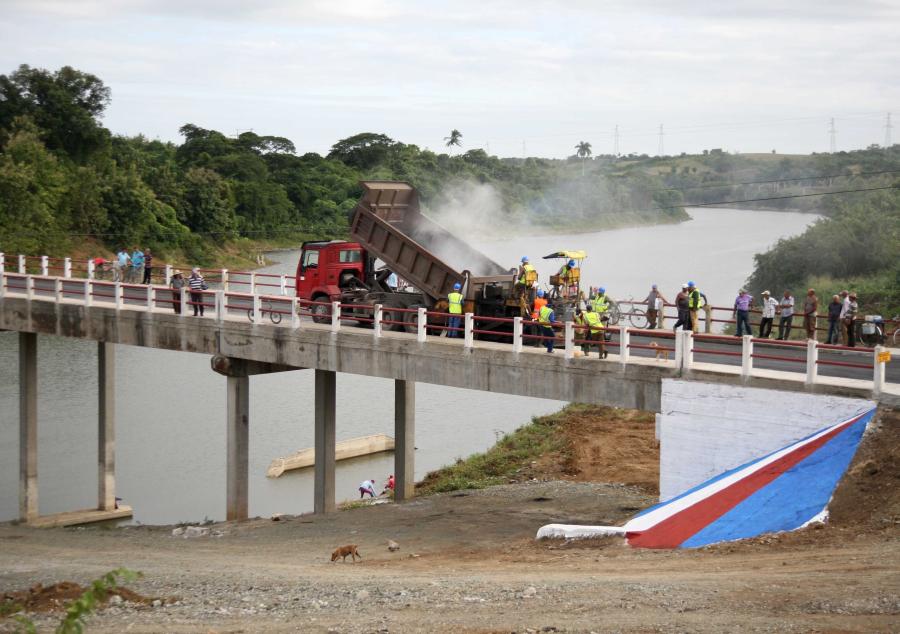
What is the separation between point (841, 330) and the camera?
83.7 ft

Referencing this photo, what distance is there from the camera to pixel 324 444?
89.9 feet

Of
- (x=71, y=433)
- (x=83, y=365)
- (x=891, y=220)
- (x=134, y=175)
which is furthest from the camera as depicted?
(x=134, y=175)

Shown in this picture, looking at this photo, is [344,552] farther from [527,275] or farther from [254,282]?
[254,282]

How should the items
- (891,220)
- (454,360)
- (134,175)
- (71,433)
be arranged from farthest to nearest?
(134,175) < (891,220) < (71,433) < (454,360)

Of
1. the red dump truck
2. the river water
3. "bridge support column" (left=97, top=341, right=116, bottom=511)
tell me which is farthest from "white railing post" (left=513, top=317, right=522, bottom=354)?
"bridge support column" (left=97, top=341, right=116, bottom=511)

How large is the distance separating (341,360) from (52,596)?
383 inches

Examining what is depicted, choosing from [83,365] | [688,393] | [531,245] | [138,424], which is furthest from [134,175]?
[688,393]

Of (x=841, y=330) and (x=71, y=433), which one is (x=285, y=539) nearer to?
(x=841, y=330)

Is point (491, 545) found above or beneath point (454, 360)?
beneath

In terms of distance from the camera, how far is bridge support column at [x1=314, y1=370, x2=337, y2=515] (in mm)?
27359

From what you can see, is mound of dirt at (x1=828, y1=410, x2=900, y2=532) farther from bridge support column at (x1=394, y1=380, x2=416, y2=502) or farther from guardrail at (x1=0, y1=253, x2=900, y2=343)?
bridge support column at (x1=394, y1=380, x2=416, y2=502)

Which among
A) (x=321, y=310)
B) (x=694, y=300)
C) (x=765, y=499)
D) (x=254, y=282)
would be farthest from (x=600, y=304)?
(x=254, y=282)

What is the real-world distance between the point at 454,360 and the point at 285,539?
5.21m

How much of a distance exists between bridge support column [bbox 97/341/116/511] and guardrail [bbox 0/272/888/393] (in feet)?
6.72
